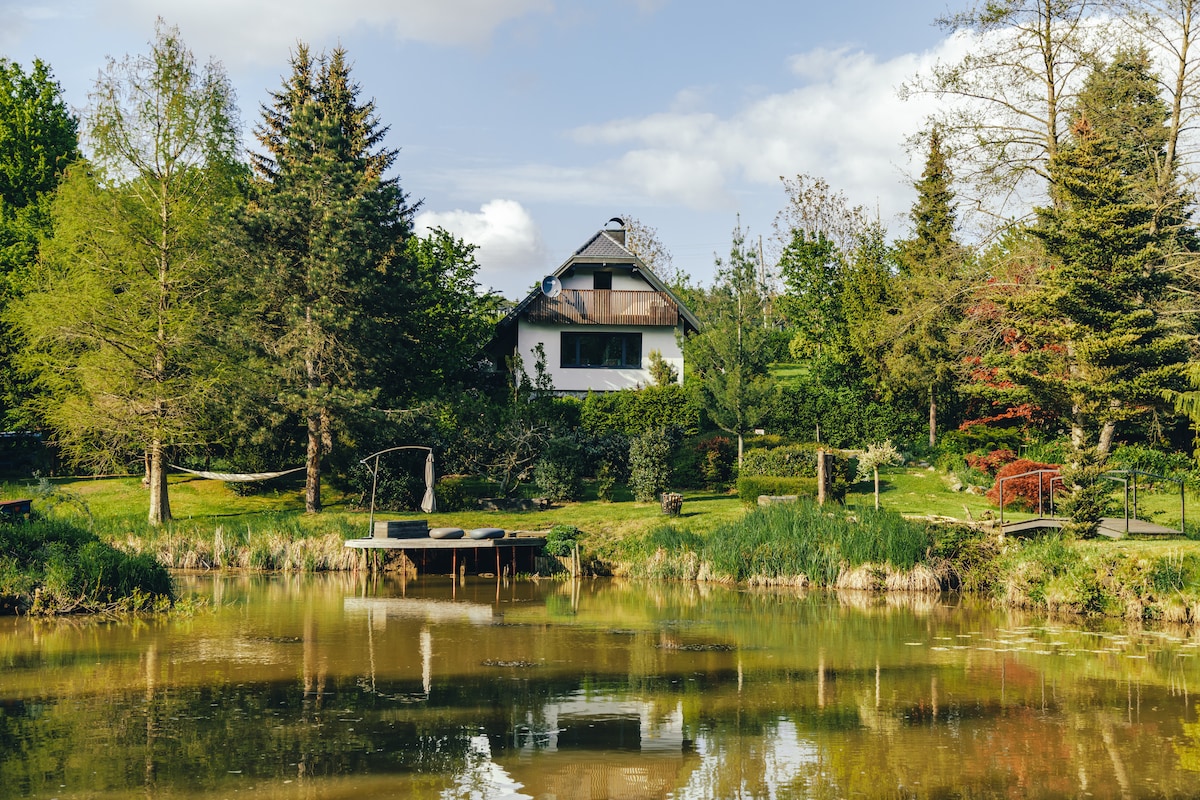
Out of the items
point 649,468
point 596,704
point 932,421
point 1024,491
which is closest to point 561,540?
point 649,468

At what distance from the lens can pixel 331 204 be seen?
3306 centimetres

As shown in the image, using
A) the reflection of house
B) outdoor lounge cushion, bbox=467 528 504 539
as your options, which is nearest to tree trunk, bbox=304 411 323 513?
outdoor lounge cushion, bbox=467 528 504 539

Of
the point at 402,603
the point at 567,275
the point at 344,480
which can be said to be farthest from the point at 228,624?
the point at 567,275

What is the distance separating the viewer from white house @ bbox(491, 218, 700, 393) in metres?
47.8

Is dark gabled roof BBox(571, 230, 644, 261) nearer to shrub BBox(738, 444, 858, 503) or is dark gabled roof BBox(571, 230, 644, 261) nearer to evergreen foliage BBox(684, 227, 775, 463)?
evergreen foliage BBox(684, 227, 775, 463)

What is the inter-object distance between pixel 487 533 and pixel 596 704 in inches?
567

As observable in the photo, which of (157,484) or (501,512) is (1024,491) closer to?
(501,512)

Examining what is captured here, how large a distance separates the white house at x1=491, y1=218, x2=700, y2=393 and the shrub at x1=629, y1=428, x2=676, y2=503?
495 inches

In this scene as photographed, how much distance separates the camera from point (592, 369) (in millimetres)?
48438

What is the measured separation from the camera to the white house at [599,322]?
4778 centimetres

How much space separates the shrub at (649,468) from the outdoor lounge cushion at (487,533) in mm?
6680

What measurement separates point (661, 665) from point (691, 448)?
21676 mm

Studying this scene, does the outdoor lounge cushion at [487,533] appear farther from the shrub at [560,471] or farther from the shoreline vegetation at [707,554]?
the shrub at [560,471]

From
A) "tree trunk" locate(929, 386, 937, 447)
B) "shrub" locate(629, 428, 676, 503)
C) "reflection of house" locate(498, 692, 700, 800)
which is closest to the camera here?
"reflection of house" locate(498, 692, 700, 800)
